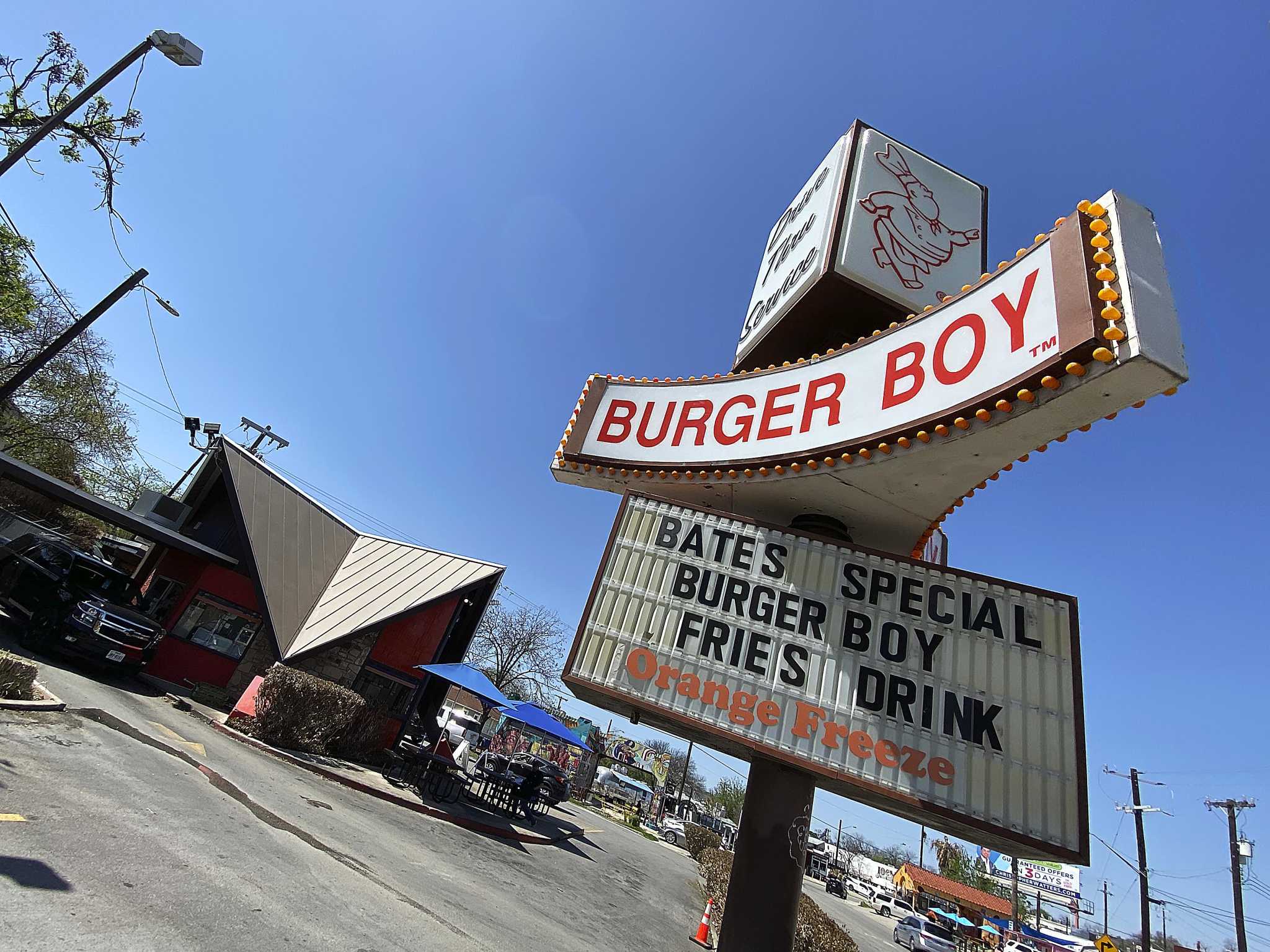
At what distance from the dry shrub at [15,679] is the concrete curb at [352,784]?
186 inches

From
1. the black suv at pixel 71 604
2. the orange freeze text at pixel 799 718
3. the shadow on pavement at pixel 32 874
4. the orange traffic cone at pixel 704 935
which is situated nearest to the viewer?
the shadow on pavement at pixel 32 874

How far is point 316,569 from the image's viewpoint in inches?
768

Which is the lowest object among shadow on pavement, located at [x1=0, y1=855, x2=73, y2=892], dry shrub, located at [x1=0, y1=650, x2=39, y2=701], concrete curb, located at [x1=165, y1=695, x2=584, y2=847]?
concrete curb, located at [x1=165, y1=695, x2=584, y2=847]

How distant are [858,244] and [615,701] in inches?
261

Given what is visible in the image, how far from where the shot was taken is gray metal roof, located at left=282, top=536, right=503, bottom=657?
55.3 ft

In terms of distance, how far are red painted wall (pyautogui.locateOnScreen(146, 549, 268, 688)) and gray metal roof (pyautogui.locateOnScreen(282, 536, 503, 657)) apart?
1697 millimetres

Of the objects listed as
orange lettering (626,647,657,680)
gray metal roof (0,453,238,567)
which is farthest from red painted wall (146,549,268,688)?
orange lettering (626,647,657,680)

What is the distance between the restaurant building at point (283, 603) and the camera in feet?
55.1

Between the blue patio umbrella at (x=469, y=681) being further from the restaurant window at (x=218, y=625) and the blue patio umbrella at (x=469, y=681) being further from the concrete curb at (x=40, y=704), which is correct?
the concrete curb at (x=40, y=704)

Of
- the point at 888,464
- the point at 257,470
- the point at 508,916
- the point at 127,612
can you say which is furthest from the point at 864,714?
the point at 257,470

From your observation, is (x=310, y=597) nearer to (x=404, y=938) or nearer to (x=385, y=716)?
(x=385, y=716)

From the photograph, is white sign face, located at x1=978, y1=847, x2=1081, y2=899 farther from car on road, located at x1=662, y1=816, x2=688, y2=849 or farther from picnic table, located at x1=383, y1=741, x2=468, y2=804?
picnic table, located at x1=383, y1=741, x2=468, y2=804

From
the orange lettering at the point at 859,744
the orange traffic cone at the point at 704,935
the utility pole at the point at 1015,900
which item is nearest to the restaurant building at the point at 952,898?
the utility pole at the point at 1015,900

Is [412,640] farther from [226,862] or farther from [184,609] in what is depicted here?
[226,862]
